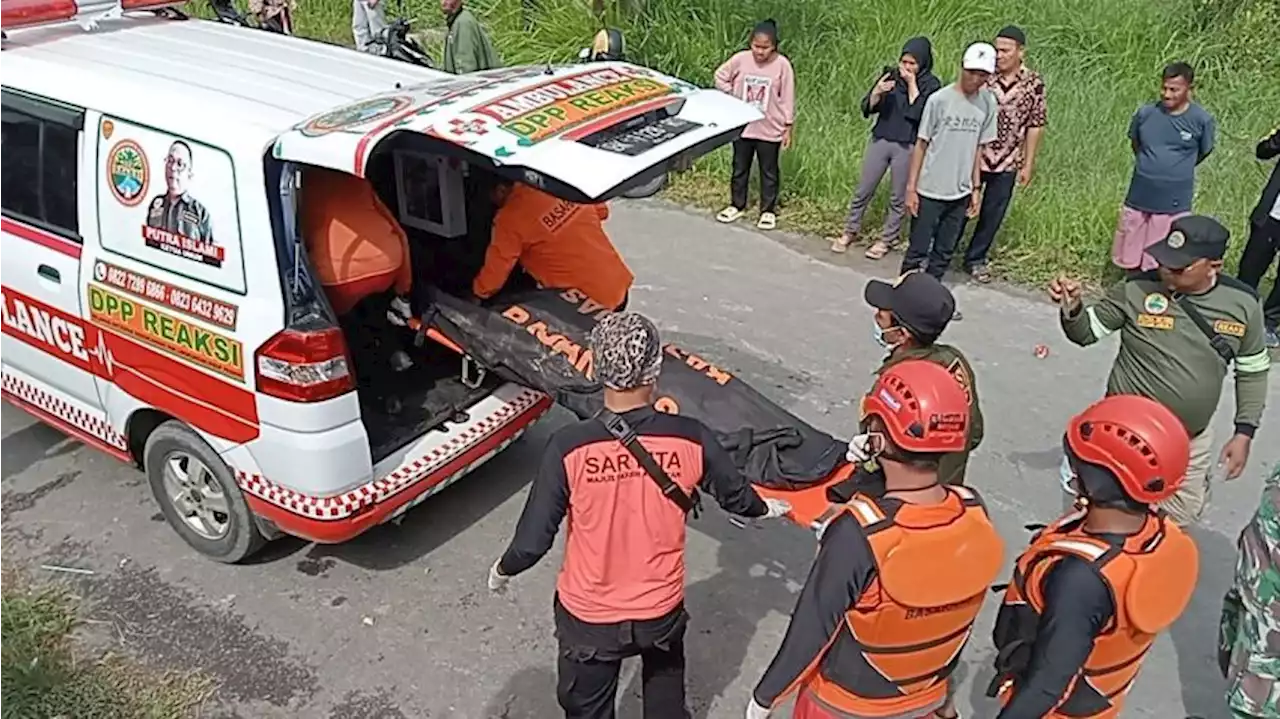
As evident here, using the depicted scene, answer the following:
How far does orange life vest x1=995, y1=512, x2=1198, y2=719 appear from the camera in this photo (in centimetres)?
279

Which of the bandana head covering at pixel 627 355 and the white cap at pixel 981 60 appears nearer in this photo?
the bandana head covering at pixel 627 355

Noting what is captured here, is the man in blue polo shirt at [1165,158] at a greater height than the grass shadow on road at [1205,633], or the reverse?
the man in blue polo shirt at [1165,158]

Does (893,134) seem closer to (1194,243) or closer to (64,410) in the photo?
(1194,243)

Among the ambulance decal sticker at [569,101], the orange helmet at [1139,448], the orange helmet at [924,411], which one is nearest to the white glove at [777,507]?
the orange helmet at [924,411]

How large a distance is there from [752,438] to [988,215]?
4487 mm

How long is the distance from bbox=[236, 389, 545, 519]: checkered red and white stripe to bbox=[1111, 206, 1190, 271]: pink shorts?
14.6ft

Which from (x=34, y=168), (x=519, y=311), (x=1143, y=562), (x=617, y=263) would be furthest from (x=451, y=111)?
(x=1143, y=562)

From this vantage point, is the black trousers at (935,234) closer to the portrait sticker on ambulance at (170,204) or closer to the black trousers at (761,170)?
the black trousers at (761,170)

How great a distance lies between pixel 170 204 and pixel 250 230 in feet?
1.39

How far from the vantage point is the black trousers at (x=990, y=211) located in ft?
27.0

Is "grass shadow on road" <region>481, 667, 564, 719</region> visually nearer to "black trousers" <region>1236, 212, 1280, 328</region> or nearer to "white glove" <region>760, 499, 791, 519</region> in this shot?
"white glove" <region>760, 499, 791, 519</region>

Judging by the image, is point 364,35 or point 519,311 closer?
point 519,311

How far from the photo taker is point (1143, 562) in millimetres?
2791

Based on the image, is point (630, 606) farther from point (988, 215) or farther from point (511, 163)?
point (988, 215)
